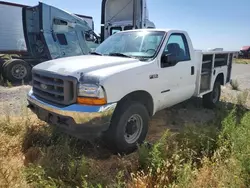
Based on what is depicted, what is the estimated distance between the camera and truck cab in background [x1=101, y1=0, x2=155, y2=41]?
1006cm

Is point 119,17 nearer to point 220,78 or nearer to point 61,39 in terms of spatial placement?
point 61,39

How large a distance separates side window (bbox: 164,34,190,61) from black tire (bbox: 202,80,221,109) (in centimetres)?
192

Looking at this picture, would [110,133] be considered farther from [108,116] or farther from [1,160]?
[1,160]

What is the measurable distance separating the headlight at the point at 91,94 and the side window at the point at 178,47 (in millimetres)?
1772

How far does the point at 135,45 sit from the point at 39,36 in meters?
7.76

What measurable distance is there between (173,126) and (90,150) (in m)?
2.05

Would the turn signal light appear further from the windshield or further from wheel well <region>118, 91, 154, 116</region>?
the windshield

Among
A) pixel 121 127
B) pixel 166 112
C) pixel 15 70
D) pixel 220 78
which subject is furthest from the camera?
pixel 15 70

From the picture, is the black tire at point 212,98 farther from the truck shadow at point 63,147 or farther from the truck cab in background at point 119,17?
the truck cab in background at point 119,17

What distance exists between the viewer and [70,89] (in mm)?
3258

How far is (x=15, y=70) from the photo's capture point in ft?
31.2

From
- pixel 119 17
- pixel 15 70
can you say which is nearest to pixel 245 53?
pixel 119 17

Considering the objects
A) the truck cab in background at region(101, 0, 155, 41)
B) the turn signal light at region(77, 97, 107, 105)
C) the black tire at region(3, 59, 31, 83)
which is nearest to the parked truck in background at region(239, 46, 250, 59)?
the truck cab in background at region(101, 0, 155, 41)

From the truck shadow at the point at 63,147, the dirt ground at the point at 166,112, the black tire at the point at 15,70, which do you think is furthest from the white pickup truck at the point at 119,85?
the black tire at the point at 15,70
